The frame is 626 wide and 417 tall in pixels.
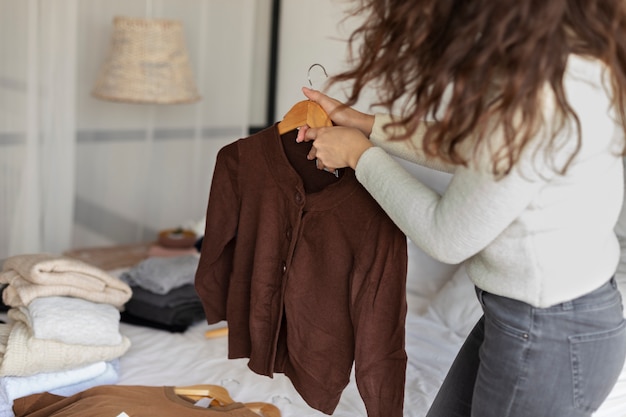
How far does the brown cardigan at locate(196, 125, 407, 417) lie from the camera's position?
4.94 feet

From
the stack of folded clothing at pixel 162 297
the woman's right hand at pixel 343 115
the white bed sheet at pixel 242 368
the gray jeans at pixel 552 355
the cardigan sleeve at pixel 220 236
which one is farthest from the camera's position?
the stack of folded clothing at pixel 162 297

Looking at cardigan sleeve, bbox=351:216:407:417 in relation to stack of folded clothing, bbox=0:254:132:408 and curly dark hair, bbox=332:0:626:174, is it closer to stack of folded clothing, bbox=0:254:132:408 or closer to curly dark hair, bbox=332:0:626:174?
curly dark hair, bbox=332:0:626:174

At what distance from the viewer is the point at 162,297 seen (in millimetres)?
2486

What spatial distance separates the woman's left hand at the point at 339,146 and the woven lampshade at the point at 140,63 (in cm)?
179

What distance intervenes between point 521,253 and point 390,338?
47 cm

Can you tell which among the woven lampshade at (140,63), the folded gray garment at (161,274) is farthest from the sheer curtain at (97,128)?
the folded gray garment at (161,274)

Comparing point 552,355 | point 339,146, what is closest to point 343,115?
point 339,146

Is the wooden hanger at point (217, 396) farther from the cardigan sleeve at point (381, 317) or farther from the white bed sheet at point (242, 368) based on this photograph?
the cardigan sleeve at point (381, 317)

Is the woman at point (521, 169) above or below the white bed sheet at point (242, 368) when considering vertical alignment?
above

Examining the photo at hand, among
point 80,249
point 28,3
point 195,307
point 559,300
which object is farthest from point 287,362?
point 28,3

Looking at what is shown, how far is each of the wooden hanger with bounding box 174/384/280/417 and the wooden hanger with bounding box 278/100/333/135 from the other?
2.47 ft

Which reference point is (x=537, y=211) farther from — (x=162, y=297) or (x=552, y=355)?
(x=162, y=297)

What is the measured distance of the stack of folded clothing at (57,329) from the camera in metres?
1.93

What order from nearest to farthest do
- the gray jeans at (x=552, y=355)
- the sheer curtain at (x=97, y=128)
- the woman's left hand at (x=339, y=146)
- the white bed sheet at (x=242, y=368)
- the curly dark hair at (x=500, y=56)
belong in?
the curly dark hair at (x=500, y=56) < the gray jeans at (x=552, y=355) < the woman's left hand at (x=339, y=146) < the white bed sheet at (x=242, y=368) < the sheer curtain at (x=97, y=128)
